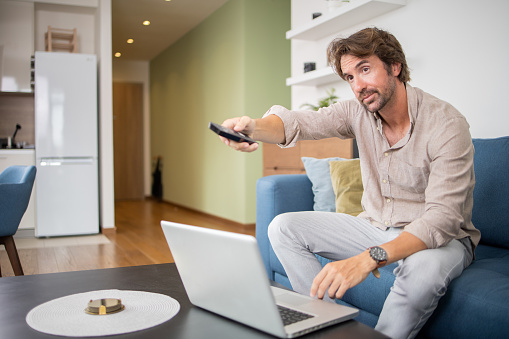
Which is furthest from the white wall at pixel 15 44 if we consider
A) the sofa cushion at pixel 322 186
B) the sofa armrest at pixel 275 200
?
the sofa cushion at pixel 322 186

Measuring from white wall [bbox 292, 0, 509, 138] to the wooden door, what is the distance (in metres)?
6.88

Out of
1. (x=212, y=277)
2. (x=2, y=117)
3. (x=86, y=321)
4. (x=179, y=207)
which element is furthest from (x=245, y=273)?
(x=179, y=207)

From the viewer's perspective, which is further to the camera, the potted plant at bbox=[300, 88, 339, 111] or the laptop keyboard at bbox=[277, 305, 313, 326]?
the potted plant at bbox=[300, 88, 339, 111]

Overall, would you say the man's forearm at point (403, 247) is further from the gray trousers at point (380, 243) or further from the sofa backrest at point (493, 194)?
the sofa backrest at point (493, 194)

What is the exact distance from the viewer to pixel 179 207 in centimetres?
791

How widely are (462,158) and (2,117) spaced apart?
5.39 m

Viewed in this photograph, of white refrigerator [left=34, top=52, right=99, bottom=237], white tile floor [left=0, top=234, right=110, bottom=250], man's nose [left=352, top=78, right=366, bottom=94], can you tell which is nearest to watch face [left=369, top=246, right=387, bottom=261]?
man's nose [left=352, top=78, right=366, bottom=94]

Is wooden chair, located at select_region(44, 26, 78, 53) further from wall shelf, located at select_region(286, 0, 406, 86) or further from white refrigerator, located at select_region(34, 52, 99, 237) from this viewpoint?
wall shelf, located at select_region(286, 0, 406, 86)

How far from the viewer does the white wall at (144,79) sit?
30.4 ft

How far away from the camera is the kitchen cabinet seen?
15.8 feet

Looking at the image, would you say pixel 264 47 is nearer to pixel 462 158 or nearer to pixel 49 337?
pixel 462 158

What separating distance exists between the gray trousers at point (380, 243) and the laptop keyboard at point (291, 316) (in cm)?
35

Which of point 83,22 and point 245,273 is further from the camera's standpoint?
point 83,22

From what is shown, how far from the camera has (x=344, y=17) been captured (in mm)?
3371
